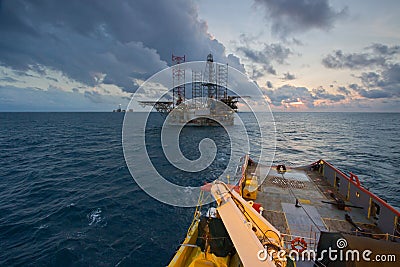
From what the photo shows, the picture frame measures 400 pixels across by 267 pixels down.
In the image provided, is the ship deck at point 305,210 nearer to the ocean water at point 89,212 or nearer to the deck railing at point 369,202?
the deck railing at point 369,202

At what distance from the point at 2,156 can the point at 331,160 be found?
55930 millimetres

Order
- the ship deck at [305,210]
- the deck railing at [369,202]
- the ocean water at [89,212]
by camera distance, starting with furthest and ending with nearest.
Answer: the ocean water at [89,212], the ship deck at [305,210], the deck railing at [369,202]

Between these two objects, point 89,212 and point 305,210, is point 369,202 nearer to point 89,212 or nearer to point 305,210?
point 305,210

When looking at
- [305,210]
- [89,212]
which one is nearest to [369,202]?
[305,210]

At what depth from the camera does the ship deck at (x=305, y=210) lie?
970cm

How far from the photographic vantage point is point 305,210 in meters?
11.5

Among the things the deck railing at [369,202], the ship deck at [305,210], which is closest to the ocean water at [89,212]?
the ship deck at [305,210]

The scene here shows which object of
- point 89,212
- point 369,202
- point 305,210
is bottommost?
point 89,212

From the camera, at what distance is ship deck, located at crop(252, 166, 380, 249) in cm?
970

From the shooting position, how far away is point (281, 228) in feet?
31.8

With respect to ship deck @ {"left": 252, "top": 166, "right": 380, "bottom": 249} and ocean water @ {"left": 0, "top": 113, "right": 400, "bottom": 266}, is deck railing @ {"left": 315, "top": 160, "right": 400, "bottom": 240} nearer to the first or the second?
ship deck @ {"left": 252, "top": 166, "right": 380, "bottom": 249}

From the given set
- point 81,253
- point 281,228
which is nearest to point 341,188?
point 281,228

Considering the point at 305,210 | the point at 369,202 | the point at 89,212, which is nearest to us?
the point at 369,202

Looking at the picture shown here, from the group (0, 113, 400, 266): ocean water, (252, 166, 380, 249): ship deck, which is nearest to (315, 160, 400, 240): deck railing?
(252, 166, 380, 249): ship deck
